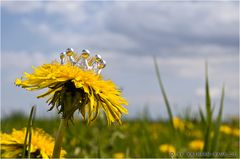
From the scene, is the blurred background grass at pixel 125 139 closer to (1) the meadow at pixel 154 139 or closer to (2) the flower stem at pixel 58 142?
(1) the meadow at pixel 154 139

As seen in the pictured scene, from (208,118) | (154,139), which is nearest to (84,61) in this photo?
(208,118)

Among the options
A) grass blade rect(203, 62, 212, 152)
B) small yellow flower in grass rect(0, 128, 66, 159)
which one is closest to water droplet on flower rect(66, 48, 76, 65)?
small yellow flower in grass rect(0, 128, 66, 159)

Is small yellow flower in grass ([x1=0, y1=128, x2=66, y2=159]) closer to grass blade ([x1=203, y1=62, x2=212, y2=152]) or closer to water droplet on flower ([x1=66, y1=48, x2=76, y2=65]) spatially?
water droplet on flower ([x1=66, y1=48, x2=76, y2=65])

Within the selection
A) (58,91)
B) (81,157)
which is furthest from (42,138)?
(81,157)

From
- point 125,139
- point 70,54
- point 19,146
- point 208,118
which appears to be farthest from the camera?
point 125,139

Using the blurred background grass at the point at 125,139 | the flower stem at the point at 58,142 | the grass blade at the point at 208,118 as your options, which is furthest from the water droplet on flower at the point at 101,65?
the blurred background grass at the point at 125,139

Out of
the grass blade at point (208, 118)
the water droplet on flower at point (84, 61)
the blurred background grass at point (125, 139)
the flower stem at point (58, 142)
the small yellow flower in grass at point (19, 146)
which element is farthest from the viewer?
the blurred background grass at point (125, 139)

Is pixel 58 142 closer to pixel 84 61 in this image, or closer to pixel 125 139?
pixel 84 61
